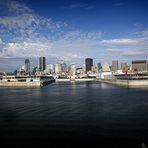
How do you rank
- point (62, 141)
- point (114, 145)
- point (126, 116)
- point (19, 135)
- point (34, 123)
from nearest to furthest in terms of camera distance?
point (114, 145) < point (62, 141) < point (19, 135) < point (34, 123) < point (126, 116)

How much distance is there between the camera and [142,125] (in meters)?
35.9

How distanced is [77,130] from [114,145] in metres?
7.38

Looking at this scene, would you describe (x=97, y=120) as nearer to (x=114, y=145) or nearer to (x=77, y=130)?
(x=77, y=130)

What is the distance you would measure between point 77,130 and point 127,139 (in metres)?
6.99

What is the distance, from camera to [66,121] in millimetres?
39438

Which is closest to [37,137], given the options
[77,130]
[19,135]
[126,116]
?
[19,135]

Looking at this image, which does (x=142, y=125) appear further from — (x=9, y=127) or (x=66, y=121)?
(x=9, y=127)

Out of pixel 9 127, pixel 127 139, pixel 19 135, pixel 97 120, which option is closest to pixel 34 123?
pixel 9 127

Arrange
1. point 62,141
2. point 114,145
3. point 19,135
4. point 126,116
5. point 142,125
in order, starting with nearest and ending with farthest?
point 114,145 → point 62,141 → point 19,135 → point 142,125 → point 126,116

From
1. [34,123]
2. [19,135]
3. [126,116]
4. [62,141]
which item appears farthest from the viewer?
[126,116]

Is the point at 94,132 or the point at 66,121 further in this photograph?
the point at 66,121

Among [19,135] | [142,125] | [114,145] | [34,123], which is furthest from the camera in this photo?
[34,123]

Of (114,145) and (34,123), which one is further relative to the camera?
(34,123)

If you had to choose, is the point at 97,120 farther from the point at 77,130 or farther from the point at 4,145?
the point at 4,145
